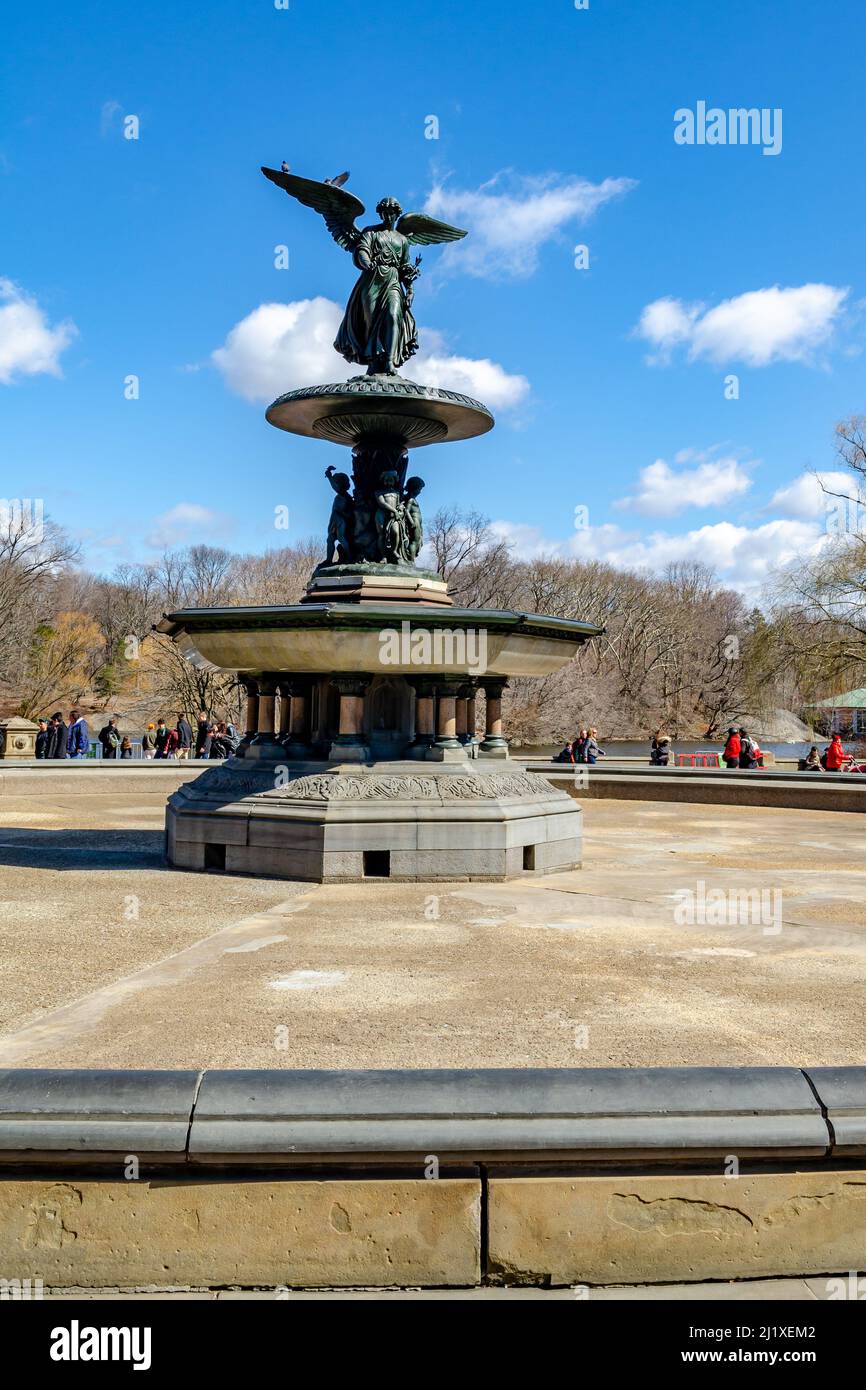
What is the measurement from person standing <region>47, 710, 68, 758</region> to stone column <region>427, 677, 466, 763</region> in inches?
806

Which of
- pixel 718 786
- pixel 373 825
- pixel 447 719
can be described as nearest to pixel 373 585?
pixel 447 719

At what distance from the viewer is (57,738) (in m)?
30.7

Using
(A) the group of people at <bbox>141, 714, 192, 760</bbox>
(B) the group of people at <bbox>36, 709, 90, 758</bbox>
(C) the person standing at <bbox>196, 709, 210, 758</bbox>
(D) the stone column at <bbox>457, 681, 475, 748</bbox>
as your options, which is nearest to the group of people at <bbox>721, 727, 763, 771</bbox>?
(C) the person standing at <bbox>196, 709, 210, 758</bbox>

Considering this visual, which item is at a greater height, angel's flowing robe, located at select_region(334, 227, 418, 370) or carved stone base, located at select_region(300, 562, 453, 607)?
angel's flowing robe, located at select_region(334, 227, 418, 370)

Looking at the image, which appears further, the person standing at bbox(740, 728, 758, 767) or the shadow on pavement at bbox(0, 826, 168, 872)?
the person standing at bbox(740, 728, 758, 767)

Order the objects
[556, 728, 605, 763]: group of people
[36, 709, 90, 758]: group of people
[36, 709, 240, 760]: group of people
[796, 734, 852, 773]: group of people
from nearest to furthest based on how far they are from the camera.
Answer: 1. [796, 734, 852, 773]: group of people
2. [556, 728, 605, 763]: group of people
3. [36, 709, 240, 760]: group of people
4. [36, 709, 90, 758]: group of people

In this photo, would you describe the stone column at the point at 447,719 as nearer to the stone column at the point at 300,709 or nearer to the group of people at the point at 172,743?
the stone column at the point at 300,709

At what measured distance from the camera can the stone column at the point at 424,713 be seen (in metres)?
12.2

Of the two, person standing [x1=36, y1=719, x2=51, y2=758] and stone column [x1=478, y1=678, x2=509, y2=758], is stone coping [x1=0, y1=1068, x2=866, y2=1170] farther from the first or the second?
person standing [x1=36, y1=719, x2=51, y2=758]

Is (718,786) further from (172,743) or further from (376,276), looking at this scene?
(172,743)

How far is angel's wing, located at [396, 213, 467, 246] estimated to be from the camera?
13719mm

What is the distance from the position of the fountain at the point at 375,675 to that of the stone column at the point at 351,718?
0.07 ft

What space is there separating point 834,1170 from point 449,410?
10.6 metres

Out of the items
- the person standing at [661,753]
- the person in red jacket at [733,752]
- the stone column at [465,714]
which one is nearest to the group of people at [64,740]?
the person standing at [661,753]
